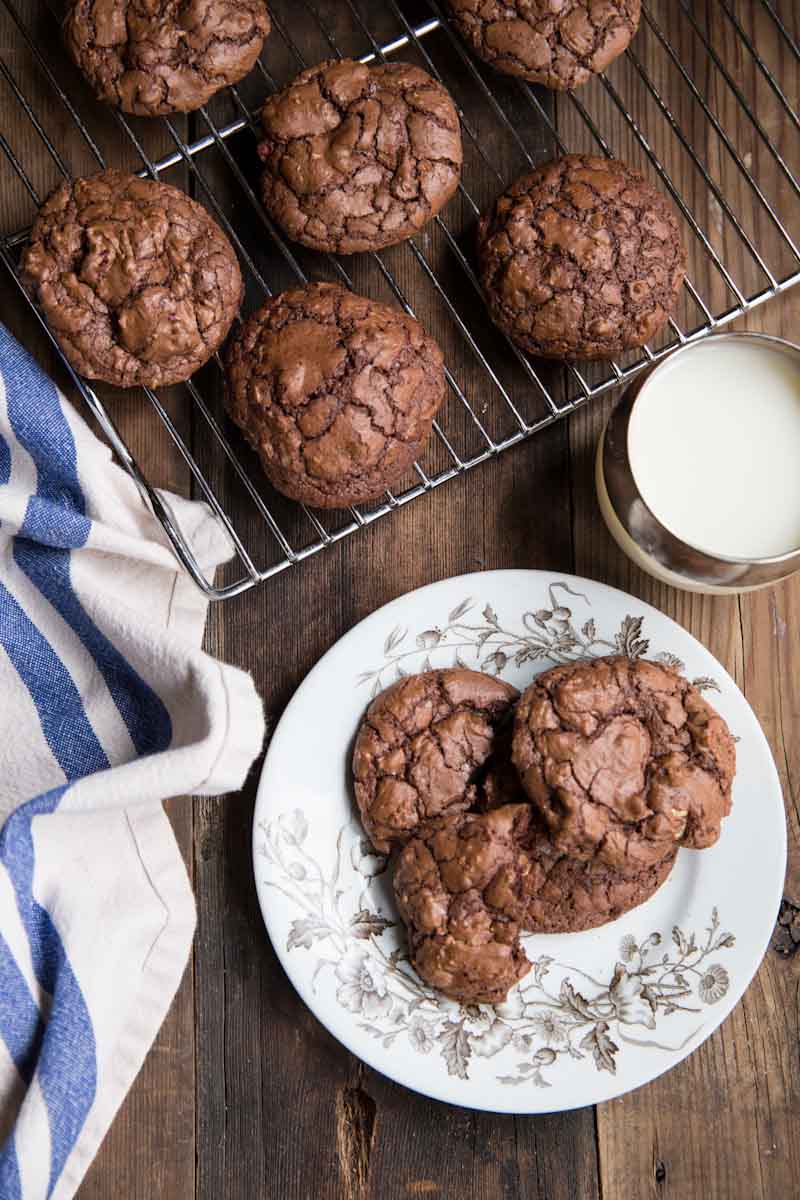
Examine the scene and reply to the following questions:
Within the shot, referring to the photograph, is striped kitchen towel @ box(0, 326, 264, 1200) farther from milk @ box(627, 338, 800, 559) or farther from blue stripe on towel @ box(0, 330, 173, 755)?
milk @ box(627, 338, 800, 559)

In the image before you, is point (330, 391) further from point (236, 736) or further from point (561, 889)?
point (561, 889)

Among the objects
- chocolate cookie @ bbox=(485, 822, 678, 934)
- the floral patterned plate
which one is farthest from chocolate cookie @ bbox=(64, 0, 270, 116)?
chocolate cookie @ bbox=(485, 822, 678, 934)

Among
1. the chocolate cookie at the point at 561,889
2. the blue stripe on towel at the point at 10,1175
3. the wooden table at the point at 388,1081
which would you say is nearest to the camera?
the blue stripe on towel at the point at 10,1175

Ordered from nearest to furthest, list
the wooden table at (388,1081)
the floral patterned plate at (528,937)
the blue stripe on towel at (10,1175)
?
the blue stripe on towel at (10,1175), the floral patterned plate at (528,937), the wooden table at (388,1081)

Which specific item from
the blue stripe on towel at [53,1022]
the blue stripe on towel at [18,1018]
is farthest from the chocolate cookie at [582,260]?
the blue stripe on towel at [18,1018]

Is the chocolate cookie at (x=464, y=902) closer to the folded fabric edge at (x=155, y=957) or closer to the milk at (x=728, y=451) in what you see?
the folded fabric edge at (x=155, y=957)

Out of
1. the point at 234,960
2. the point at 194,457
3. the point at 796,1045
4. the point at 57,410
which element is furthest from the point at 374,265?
the point at 796,1045
